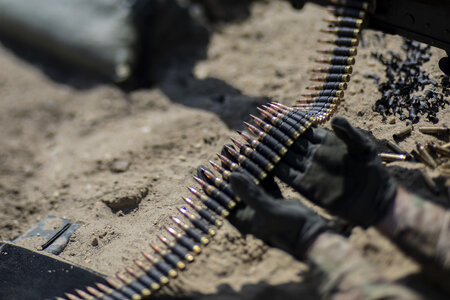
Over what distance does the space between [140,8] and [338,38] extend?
10.8ft

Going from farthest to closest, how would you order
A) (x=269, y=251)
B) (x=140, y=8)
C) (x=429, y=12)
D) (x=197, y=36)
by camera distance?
(x=197, y=36), (x=140, y=8), (x=429, y=12), (x=269, y=251)

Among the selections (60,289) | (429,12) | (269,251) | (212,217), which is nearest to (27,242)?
(60,289)

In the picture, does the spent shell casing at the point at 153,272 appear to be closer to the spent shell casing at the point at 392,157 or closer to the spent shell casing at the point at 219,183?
the spent shell casing at the point at 219,183

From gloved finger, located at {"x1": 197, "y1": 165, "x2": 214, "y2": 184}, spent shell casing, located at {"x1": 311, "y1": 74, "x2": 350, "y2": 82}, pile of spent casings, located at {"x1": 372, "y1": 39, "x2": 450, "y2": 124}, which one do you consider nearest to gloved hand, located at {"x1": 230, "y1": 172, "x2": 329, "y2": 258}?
gloved finger, located at {"x1": 197, "y1": 165, "x2": 214, "y2": 184}

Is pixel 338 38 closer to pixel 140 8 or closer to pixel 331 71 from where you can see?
pixel 331 71

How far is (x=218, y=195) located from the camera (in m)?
3.28

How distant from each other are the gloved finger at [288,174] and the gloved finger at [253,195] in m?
0.42

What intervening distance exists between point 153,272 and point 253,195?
1.03m

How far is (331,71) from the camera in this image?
162 inches

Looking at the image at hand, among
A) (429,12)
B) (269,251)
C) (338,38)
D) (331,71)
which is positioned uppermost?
(429,12)

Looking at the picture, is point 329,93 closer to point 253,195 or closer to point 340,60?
point 340,60

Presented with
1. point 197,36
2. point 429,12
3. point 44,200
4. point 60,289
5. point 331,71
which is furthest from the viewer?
point 197,36

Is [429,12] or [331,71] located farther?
[331,71]

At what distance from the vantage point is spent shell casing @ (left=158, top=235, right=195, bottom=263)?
3.12 metres
